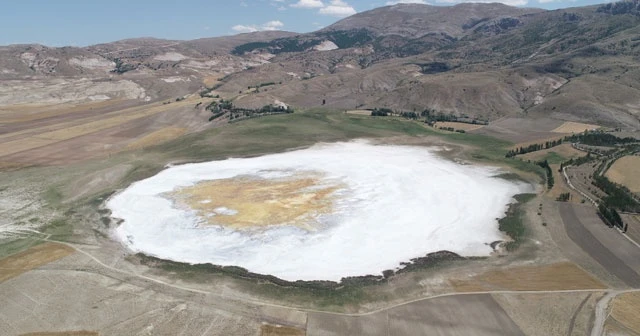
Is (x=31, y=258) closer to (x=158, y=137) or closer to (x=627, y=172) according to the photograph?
(x=158, y=137)

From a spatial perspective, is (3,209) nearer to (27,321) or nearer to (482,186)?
(27,321)

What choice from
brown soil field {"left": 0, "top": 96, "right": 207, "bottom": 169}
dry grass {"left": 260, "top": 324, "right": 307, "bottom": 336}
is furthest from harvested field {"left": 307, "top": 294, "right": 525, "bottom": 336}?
brown soil field {"left": 0, "top": 96, "right": 207, "bottom": 169}

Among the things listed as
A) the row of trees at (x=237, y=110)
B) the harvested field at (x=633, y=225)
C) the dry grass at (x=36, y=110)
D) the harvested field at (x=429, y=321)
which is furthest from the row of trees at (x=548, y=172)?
the dry grass at (x=36, y=110)

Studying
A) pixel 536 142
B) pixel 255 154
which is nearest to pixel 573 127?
pixel 536 142

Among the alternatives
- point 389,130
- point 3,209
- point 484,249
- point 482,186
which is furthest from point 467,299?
point 389,130

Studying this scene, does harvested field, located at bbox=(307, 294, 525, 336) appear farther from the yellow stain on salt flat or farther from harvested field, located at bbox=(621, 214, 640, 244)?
harvested field, located at bbox=(621, 214, 640, 244)

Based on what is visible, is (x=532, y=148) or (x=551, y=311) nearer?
(x=551, y=311)

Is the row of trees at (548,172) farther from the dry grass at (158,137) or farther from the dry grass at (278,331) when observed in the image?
the dry grass at (158,137)
